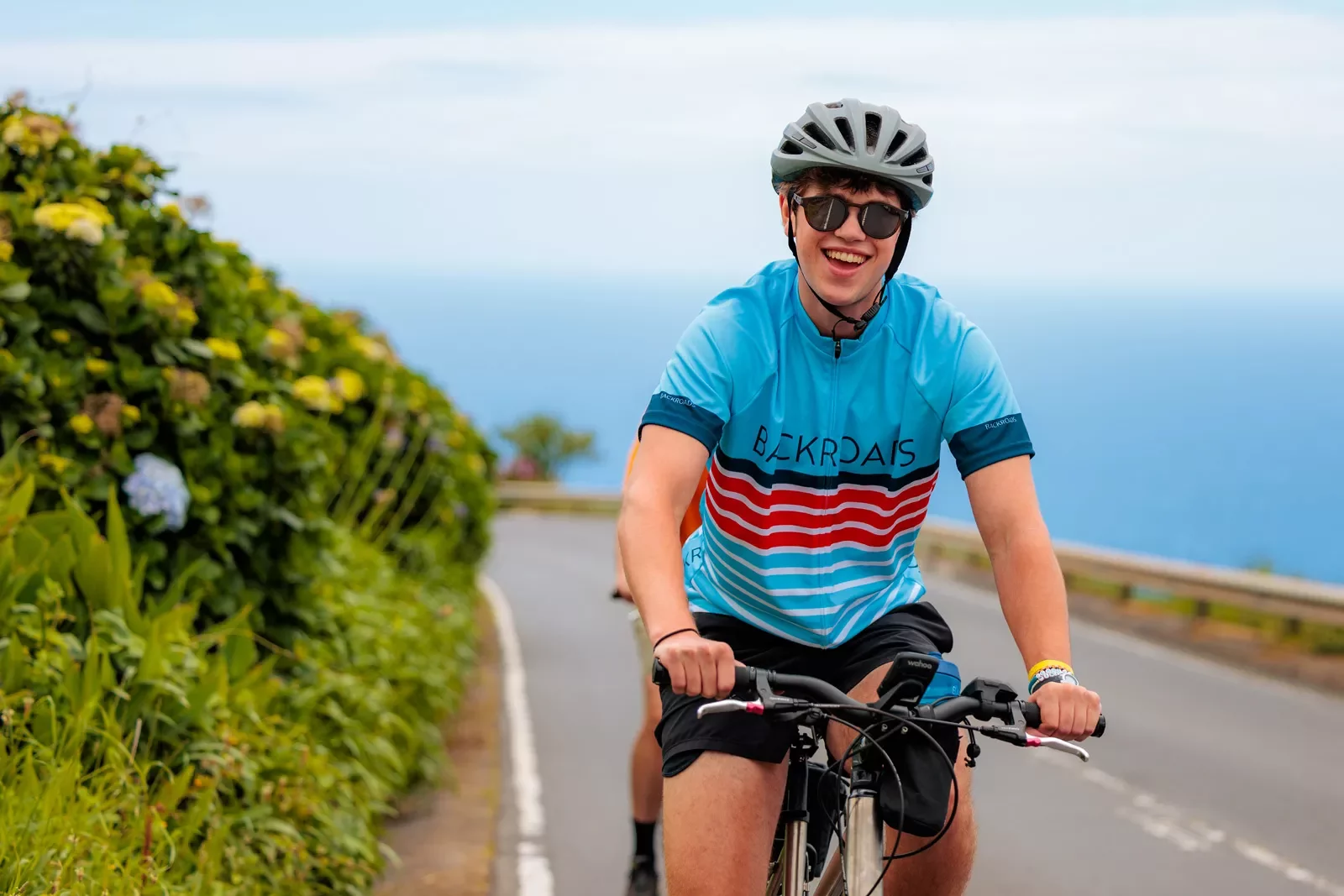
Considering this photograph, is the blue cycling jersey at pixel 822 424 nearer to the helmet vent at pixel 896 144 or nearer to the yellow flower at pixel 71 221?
the helmet vent at pixel 896 144

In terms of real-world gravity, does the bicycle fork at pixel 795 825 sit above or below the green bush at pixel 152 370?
below

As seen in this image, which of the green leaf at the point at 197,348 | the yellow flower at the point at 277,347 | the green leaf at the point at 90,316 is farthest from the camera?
the yellow flower at the point at 277,347

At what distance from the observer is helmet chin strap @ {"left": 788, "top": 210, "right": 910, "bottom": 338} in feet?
12.6

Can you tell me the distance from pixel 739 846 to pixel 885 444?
0.99 meters

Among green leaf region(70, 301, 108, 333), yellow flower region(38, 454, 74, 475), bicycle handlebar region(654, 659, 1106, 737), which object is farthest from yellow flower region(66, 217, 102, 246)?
bicycle handlebar region(654, 659, 1106, 737)

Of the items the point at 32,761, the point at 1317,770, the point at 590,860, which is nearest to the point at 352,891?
the point at 32,761

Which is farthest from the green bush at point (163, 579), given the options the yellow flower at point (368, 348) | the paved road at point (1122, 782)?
the yellow flower at point (368, 348)

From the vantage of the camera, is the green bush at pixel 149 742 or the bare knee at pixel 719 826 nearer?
the bare knee at pixel 719 826

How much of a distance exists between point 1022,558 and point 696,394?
2.74 feet

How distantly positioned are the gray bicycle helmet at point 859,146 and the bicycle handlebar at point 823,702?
4.03 ft

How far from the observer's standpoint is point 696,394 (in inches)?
146

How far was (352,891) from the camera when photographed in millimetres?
6051

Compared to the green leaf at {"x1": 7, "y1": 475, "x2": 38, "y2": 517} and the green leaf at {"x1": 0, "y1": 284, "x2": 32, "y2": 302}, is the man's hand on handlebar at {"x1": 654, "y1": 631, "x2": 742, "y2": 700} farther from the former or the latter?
the green leaf at {"x1": 0, "y1": 284, "x2": 32, "y2": 302}

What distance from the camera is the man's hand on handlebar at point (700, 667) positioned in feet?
10.6
